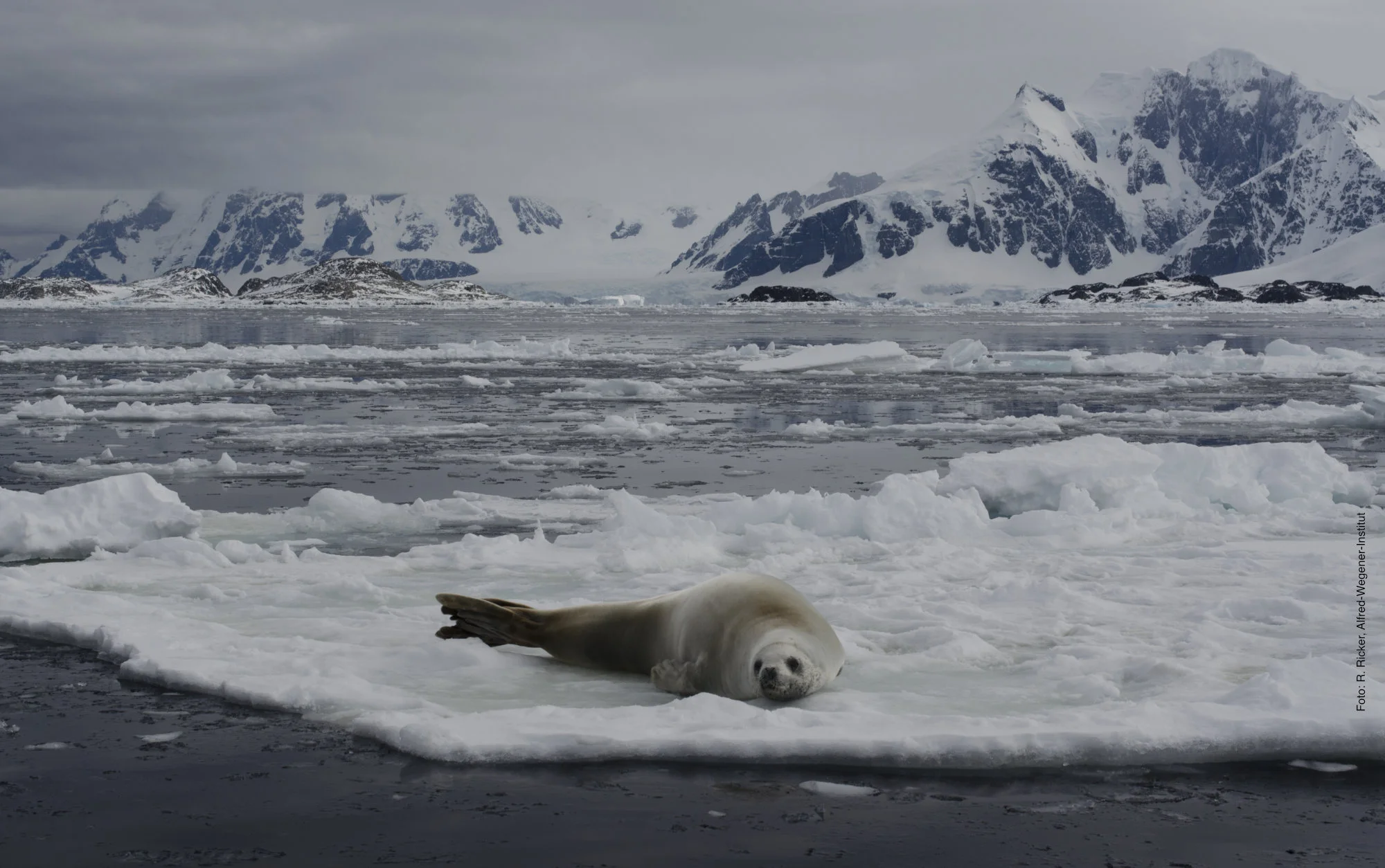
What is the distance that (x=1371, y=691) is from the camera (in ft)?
20.0

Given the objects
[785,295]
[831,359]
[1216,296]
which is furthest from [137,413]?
[785,295]

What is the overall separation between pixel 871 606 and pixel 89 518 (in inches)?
→ 263

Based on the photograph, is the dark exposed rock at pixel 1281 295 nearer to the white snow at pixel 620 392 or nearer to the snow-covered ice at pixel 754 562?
the white snow at pixel 620 392

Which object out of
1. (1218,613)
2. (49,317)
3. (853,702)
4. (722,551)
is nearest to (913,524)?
(722,551)

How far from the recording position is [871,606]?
8.28 metres

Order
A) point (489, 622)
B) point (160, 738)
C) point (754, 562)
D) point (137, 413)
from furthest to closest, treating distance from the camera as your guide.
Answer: point (137, 413) < point (754, 562) < point (489, 622) < point (160, 738)

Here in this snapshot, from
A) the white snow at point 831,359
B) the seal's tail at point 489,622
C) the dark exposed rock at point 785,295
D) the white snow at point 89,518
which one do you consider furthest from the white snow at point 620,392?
the dark exposed rock at point 785,295

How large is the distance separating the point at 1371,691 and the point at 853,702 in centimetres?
239

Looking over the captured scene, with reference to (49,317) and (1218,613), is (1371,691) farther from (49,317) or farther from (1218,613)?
(49,317)

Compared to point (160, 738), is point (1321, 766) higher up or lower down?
higher up

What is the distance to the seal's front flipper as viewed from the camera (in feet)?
21.1

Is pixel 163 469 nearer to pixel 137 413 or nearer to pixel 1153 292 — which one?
pixel 137 413

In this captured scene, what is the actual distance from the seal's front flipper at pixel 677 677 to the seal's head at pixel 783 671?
0.37 metres

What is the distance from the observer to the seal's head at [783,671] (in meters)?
6.12
